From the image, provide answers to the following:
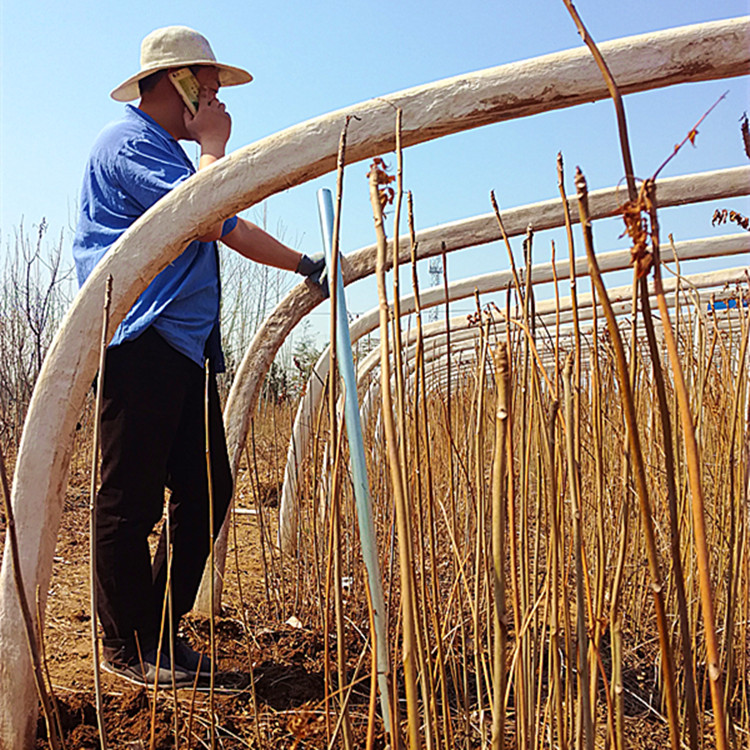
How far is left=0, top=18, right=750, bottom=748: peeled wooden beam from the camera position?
3.77ft

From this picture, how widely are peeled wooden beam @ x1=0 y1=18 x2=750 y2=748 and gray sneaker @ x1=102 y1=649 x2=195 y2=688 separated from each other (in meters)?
0.40

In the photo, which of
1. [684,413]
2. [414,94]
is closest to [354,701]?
[414,94]

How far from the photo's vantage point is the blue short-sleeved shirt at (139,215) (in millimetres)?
1603

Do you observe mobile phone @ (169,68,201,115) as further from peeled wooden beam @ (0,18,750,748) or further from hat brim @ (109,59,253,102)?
peeled wooden beam @ (0,18,750,748)

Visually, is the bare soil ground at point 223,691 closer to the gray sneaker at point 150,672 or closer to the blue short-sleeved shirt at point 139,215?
the gray sneaker at point 150,672

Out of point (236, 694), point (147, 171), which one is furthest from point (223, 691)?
point (147, 171)

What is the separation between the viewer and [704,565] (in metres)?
0.47

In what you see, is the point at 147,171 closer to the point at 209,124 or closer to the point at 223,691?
the point at 209,124

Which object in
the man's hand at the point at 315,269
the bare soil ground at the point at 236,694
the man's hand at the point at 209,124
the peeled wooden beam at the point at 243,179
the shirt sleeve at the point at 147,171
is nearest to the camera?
the peeled wooden beam at the point at 243,179

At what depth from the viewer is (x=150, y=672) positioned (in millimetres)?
1688

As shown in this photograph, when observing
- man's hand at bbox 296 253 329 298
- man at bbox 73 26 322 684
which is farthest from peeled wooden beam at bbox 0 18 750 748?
man's hand at bbox 296 253 329 298

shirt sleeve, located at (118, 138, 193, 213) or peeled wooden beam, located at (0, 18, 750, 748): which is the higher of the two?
shirt sleeve, located at (118, 138, 193, 213)

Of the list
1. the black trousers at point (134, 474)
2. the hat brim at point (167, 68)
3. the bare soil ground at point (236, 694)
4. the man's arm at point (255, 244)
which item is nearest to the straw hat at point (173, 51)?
the hat brim at point (167, 68)

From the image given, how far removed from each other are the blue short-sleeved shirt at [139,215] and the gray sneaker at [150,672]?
28.6 inches
